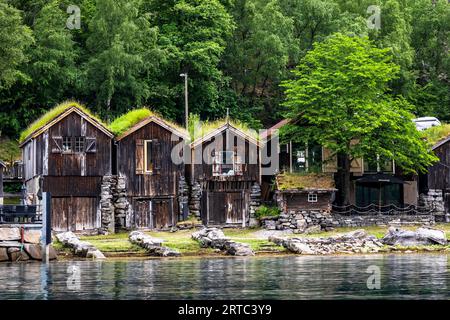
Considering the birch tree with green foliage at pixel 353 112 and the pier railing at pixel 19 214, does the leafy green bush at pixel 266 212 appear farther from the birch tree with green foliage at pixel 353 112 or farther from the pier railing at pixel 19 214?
the pier railing at pixel 19 214

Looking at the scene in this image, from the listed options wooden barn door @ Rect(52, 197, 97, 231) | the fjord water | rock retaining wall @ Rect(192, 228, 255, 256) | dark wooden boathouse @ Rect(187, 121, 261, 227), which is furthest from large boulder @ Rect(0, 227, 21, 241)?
dark wooden boathouse @ Rect(187, 121, 261, 227)

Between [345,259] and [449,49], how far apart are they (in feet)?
146

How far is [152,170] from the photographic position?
241 feet

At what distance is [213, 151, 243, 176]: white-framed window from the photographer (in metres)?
74.8

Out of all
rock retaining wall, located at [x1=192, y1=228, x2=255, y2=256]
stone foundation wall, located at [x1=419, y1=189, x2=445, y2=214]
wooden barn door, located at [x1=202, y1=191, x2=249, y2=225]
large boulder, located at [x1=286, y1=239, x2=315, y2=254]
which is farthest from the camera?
stone foundation wall, located at [x1=419, y1=189, x2=445, y2=214]

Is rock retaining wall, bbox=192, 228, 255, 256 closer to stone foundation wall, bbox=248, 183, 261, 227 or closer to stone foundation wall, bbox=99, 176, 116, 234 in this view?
stone foundation wall, bbox=99, 176, 116, 234

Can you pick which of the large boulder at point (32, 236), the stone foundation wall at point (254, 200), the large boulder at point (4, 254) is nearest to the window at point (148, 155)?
A: the stone foundation wall at point (254, 200)

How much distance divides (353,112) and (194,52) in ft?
62.2

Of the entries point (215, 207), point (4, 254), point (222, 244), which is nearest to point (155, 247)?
point (222, 244)

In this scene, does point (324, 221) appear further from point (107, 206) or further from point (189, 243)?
point (107, 206)

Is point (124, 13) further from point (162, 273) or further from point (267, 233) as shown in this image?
point (162, 273)

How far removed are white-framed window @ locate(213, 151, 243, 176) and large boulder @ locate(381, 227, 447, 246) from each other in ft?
43.3

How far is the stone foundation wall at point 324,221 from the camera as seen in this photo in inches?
2859

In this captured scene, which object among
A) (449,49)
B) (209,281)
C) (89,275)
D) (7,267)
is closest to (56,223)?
(7,267)
